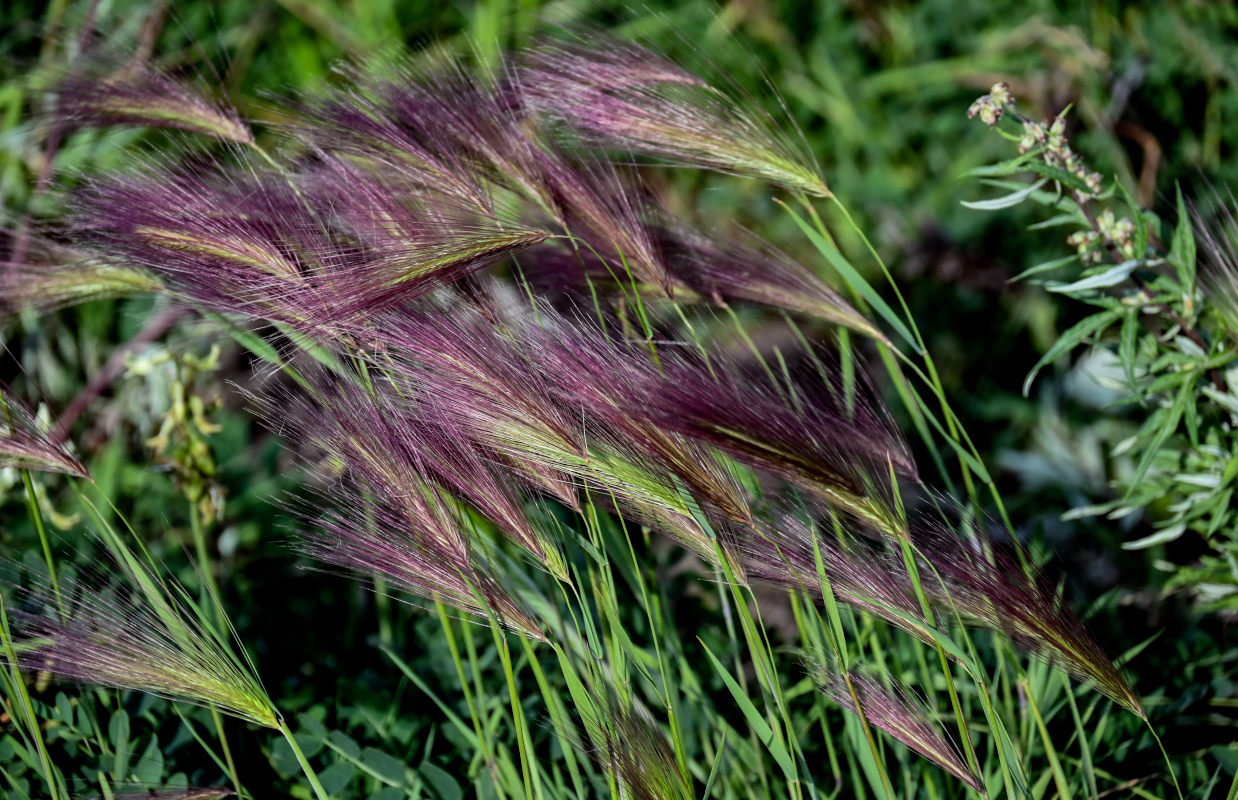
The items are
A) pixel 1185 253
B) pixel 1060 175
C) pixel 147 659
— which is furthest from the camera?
pixel 1185 253

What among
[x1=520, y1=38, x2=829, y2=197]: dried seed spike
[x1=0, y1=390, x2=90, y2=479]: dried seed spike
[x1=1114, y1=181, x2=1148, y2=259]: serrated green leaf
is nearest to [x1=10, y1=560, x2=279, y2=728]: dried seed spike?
[x1=0, y1=390, x2=90, y2=479]: dried seed spike

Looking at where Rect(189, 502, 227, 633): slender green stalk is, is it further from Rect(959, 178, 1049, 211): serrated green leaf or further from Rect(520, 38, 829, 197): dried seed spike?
Rect(959, 178, 1049, 211): serrated green leaf

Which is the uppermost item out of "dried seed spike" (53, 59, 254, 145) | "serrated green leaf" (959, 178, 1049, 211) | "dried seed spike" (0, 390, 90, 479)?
"dried seed spike" (53, 59, 254, 145)

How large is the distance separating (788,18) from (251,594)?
7.58ft

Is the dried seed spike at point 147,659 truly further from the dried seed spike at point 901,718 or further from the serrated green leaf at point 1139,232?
the serrated green leaf at point 1139,232

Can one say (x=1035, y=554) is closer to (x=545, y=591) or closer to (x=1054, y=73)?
(x=545, y=591)

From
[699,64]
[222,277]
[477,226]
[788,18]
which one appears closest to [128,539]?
[222,277]

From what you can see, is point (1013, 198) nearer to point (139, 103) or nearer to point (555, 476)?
point (555, 476)

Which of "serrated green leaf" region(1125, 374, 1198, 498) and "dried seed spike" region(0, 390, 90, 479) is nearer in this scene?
"dried seed spike" region(0, 390, 90, 479)

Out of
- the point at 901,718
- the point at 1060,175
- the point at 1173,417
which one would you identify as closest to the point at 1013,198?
the point at 1060,175

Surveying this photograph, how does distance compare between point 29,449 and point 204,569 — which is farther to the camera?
point 204,569

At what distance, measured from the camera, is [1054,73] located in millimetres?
2744

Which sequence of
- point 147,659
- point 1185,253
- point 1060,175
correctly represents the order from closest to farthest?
point 147,659 < point 1060,175 < point 1185,253

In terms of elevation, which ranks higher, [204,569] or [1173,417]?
[1173,417]
